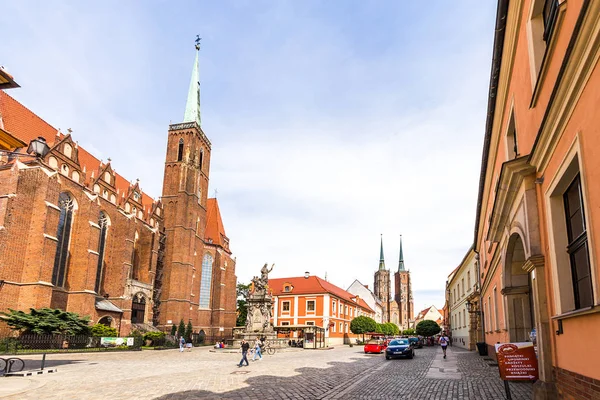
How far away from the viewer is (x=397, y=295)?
114m

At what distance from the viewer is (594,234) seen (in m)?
4.53

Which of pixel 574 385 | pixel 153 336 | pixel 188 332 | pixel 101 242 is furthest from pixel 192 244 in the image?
pixel 574 385

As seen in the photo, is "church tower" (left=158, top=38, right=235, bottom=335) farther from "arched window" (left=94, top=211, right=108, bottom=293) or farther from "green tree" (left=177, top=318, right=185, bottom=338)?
"arched window" (left=94, top=211, right=108, bottom=293)

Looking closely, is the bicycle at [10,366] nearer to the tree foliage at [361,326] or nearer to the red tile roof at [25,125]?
the red tile roof at [25,125]

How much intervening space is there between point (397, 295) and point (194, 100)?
79236 millimetres

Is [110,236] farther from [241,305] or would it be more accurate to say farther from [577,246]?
[577,246]

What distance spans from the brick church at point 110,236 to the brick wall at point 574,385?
1419 cm

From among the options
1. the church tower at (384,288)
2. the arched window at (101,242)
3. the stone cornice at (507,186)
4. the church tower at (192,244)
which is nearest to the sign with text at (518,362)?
the stone cornice at (507,186)

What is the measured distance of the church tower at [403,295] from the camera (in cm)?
10994

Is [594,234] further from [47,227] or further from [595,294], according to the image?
[47,227]

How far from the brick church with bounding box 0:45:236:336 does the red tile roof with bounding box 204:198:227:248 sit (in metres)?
0.14

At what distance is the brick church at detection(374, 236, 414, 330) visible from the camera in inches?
4146

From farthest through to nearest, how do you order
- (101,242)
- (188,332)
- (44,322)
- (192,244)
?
(192,244) → (188,332) → (101,242) → (44,322)

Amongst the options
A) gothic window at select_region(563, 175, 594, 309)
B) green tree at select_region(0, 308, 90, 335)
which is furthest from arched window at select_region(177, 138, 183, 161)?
gothic window at select_region(563, 175, 594, 309)
